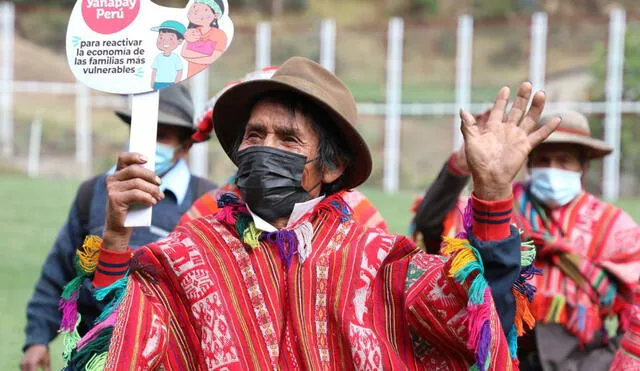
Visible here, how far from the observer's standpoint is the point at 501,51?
30.2 meters

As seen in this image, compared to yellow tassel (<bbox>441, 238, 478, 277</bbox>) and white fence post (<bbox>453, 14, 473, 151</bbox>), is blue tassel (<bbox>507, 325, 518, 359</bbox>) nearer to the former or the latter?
yellow tassel (<bbox>441, 238, 478, 277</bbox>)

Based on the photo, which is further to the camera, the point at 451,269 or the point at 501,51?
the point at 501,51

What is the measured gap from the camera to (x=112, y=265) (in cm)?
342

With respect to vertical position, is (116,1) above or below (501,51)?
below

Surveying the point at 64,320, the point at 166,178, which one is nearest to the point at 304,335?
the point at 64,320

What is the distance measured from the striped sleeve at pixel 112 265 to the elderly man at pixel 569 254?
2072 millimetres

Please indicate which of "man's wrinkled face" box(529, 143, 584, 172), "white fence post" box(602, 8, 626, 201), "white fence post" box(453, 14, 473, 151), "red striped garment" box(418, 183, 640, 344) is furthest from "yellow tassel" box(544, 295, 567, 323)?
"white fence post" box(453, 14, 473, 151)

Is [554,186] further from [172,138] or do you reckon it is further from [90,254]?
[90,254]

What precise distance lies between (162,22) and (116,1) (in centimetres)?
17

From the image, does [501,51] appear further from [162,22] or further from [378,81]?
[162,22]

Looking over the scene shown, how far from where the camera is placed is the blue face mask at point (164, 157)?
509 centimetres

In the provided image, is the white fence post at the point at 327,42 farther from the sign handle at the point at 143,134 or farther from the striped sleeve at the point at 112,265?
the sign handle at the point at 143,134

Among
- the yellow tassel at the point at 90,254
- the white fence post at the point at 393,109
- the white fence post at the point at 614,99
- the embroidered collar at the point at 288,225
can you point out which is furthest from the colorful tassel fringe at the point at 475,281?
the white fence post at the point at 393,109

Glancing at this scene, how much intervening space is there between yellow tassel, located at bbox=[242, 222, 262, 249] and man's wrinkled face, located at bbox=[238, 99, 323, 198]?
0.82 ft
